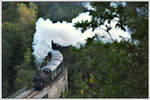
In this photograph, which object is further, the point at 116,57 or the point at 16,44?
the point at 16,44

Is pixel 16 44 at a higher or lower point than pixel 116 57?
higher

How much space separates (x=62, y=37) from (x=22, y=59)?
6.09 ft

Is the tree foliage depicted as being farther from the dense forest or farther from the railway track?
the dense forest

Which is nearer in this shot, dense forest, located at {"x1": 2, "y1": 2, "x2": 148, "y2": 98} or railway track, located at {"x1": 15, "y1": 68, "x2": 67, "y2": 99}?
dense forest, located at {"x1": 2, "y1": 2, "x2": 148, "y2": 98}

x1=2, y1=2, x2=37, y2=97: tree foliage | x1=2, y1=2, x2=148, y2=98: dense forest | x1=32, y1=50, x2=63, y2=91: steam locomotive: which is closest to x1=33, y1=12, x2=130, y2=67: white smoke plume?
x1=2, y1=2, x2=37, y2=97: tree foliage

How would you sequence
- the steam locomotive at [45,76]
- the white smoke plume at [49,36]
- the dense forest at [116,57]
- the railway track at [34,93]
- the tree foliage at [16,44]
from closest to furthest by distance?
1. the dense forest at [116,57]
2. the railway track at [34,93]
3. the steam locomotive at [45,76]
4. the tree foliage at [16,44]
5. the white smoke plume at [49,36]

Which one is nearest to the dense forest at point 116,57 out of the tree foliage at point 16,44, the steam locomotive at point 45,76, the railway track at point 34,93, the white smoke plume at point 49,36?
the railway track at point 34,93

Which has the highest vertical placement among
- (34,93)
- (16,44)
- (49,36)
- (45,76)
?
(49,36)

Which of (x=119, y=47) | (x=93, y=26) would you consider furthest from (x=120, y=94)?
(x=93, y=26)

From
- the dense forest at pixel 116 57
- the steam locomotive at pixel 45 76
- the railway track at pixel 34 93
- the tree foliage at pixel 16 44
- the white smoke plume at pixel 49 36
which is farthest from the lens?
the white smoke plume at pixel 49 36

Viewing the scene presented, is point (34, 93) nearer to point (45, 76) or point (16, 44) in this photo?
point (45, 76)

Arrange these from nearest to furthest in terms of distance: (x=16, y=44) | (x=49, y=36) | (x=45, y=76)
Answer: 1. (x=45, y=76)
2. (x=16, y=44)
3. (x=49, y=36)

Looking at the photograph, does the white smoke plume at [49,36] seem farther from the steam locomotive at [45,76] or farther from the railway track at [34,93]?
the railway track at [34,93]

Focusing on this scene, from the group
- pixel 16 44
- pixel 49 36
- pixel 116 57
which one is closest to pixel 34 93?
pixel 16 44
